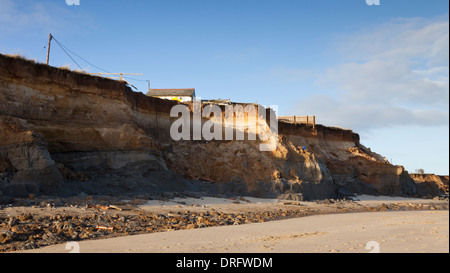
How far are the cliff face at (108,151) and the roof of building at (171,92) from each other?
18057 millimetres

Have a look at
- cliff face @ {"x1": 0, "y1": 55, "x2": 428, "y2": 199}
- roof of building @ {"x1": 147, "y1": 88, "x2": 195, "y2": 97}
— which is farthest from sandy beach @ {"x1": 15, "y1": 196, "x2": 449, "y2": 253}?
roof of building @ {"x1": 147, "y1": 88, "x2": 195, "y2": 97}

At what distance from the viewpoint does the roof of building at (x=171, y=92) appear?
3856cm

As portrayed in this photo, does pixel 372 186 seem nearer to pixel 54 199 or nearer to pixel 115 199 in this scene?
pixel 115 199

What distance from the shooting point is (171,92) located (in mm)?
39094

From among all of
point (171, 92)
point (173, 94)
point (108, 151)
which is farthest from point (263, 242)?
point (171, 92)

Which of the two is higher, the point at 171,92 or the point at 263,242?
the point at 171,92

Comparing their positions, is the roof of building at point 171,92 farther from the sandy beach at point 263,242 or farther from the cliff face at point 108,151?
the sandy beach at point 263,242

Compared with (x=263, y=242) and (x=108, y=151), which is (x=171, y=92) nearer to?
(x=108, y=151)

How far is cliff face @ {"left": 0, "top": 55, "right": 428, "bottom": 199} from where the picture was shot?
11.8 meters

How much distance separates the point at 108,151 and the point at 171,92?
24.1 m

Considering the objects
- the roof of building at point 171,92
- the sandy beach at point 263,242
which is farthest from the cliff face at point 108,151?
the roof of building at point 171,92

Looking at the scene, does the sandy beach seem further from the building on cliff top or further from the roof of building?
the roof of building

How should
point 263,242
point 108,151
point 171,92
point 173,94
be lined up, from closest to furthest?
1. point 263,242
2. point 108,151
3. point 173,94
4. point 171,92

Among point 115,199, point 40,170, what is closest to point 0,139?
point 40,170
